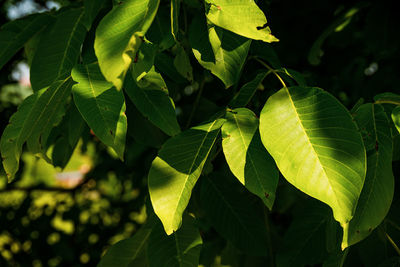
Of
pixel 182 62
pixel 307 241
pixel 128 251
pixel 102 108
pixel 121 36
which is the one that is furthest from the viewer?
pixel 307 241

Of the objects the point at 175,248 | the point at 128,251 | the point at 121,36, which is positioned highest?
the point at 121,36

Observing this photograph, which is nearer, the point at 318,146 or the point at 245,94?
the point at 318,146

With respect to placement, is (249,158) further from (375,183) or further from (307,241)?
(307,241)

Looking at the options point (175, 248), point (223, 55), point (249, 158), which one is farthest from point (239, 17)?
point (175, 248)

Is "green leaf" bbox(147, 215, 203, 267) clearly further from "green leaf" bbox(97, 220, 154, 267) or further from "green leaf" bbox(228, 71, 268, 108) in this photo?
"green leaf" bbox(228, 71, 268, 108)

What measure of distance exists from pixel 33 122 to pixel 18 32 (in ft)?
1.26

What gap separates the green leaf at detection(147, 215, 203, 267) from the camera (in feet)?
2.84

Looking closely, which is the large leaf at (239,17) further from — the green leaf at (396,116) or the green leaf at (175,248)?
the green leaf at (175,248)

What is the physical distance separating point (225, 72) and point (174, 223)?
34cm

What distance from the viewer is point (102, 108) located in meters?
0.78

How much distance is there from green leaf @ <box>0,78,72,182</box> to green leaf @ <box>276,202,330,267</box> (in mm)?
699

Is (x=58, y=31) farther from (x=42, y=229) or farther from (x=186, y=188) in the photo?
(x=42, y=229)

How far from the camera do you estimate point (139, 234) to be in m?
1.00

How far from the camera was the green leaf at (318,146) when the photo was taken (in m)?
0.66
